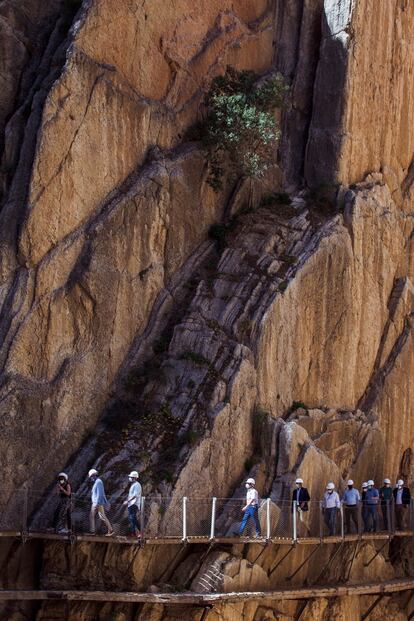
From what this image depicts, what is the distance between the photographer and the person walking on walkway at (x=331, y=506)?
46.6m

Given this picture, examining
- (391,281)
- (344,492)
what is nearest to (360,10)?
(391,281)

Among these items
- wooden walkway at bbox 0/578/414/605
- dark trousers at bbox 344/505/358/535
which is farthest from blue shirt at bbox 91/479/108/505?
dark trousers at bbox 344/505/358/535

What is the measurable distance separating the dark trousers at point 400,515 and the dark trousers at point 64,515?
11.7 metres

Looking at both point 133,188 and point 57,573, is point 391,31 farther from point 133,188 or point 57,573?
point 57,573

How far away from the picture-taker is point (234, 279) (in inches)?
1922

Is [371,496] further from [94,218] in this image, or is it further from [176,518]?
Result: [94,218]

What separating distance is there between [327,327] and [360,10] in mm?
10206

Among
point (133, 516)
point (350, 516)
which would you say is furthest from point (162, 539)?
point (350, 516)

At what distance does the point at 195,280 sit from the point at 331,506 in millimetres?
7658

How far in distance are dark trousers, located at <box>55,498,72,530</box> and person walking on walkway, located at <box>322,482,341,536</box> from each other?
26.3 feet

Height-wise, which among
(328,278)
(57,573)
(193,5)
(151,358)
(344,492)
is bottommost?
(57,573)

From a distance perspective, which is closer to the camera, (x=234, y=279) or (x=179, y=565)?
(x=179, y=565)

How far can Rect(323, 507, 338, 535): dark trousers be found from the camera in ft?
153

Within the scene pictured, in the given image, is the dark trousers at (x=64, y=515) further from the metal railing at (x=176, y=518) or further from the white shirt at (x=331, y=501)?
the white shirt at (x=331, y=501)
